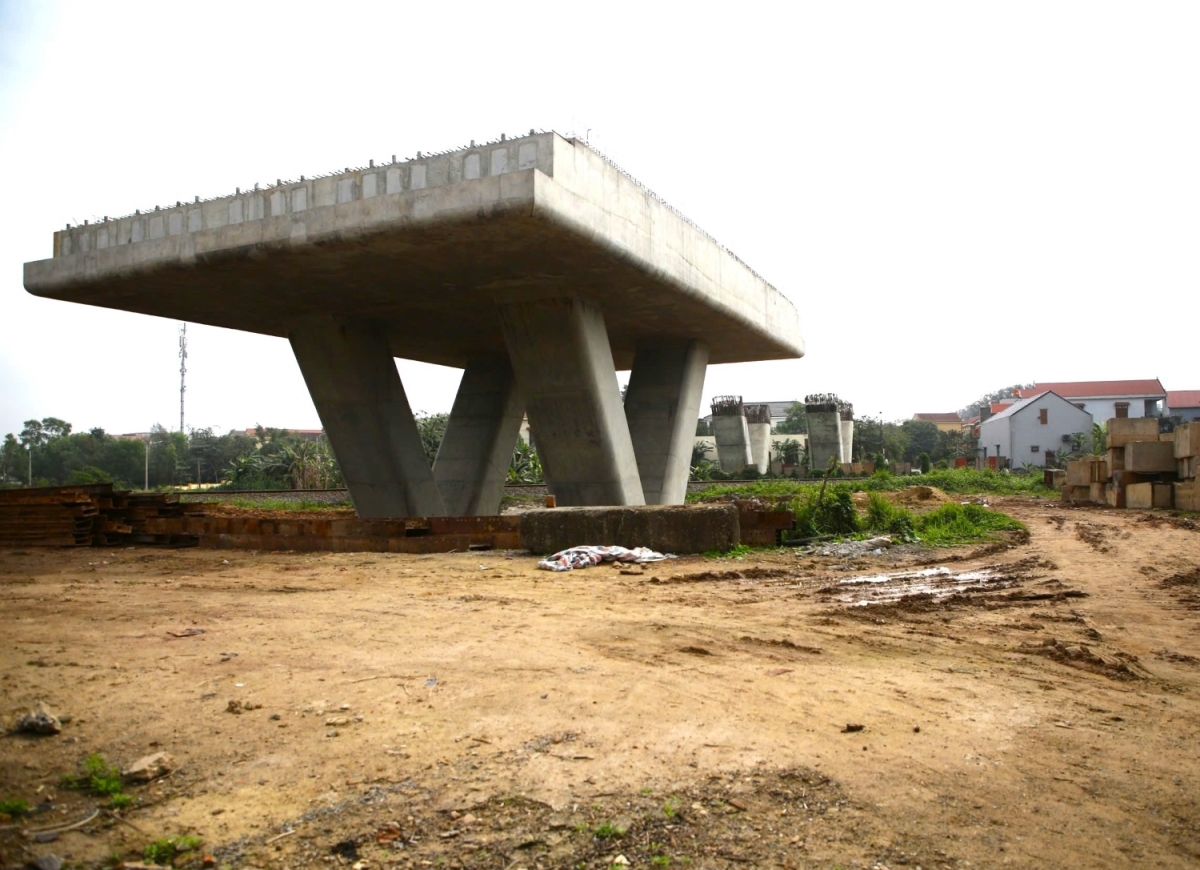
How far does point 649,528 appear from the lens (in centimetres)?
1211

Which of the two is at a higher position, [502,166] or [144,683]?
[502,166]

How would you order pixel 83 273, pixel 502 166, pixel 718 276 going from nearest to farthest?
pixel 502 166 → pixel 83 273 → pixel 718 276

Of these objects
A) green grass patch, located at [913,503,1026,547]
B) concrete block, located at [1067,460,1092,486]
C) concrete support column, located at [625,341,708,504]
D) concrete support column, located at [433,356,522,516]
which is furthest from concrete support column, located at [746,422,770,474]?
green grass patch, located at [913,503,1026,547]

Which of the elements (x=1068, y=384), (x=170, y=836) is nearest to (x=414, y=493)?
(x=170, y=836)

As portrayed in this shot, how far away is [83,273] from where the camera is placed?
1479 centimetres

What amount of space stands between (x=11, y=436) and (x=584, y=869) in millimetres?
99036

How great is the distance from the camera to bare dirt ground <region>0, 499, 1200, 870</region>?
3.37 metres

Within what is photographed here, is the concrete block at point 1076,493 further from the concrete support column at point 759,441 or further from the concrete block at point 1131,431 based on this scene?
the concrete support column at point 759,441

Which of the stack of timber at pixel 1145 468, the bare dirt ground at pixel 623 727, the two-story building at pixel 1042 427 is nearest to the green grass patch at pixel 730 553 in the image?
the bare dirt ground at pixel 623 727

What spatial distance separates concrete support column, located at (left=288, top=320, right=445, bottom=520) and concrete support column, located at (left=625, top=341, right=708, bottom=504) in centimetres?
498

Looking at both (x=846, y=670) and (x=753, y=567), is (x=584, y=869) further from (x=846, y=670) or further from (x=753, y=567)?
(x=753, y=567)

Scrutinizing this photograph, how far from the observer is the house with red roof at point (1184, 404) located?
75.8m

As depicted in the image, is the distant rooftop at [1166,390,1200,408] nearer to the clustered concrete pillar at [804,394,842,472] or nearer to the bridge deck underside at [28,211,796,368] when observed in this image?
the clustered concrete pillar at [804,394,842,472]

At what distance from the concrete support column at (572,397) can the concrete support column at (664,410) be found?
7.92ft
